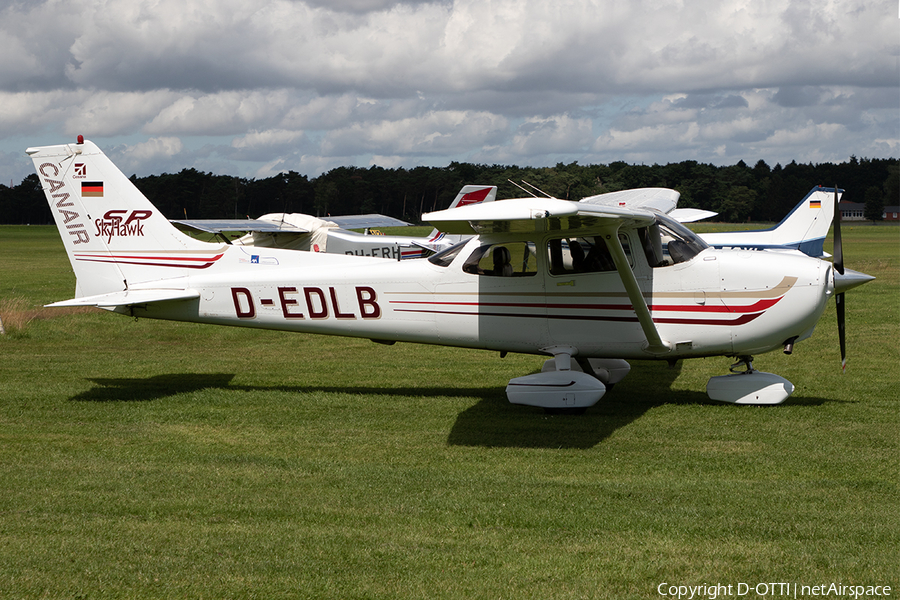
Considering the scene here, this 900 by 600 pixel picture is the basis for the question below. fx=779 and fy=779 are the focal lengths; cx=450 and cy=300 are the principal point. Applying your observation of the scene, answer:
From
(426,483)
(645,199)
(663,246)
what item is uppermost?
(645,199)

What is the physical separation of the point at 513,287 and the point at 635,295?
1.40m

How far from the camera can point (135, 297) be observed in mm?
9375

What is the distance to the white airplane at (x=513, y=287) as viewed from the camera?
8445 millimetres

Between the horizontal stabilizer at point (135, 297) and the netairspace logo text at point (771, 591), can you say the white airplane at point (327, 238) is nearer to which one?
the horizontal stabilizer at point (135, 297)

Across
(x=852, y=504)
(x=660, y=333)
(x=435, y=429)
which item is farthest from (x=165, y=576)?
(x=660, y=333)

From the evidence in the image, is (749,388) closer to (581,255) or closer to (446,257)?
(581,255)

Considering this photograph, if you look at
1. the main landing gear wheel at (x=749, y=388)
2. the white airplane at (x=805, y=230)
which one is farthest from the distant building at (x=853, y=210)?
the main landing gear wheel at (x=749, y=388)

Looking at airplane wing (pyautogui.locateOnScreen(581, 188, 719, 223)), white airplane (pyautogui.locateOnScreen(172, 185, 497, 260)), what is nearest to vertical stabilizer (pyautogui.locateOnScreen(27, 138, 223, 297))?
airplane wing (pyautogui.locateOnScreen(581, 188, 719, 223))

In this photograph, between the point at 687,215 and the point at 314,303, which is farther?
the point at 687,215

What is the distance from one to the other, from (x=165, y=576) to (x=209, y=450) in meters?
2.92

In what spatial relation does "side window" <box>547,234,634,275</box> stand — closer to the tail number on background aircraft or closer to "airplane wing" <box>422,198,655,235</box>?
"airplane wing" <box>422,198,655,235</box>

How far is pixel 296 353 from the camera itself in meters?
13.2

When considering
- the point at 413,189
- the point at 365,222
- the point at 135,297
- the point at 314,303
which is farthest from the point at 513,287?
the point at 413,189

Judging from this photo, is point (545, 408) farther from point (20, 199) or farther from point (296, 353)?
point (20, 199)
